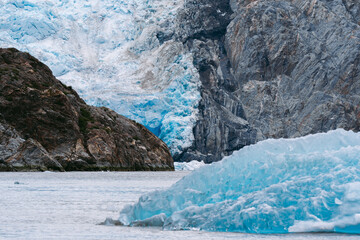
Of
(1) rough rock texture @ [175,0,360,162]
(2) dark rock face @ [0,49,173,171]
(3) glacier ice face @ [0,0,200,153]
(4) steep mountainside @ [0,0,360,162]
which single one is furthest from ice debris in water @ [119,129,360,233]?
(1) rough rock texture @ [175,0,360,162]

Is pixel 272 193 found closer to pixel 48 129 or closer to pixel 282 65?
pixel 48 129

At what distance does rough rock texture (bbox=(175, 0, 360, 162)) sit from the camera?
446 feet

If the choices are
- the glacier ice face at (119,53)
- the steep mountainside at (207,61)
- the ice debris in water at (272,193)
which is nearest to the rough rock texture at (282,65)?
the steep mountainside at (207,61)

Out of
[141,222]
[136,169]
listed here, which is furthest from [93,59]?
[141,222]

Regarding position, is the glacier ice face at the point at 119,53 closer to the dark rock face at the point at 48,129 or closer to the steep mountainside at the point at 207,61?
the steep mountainside at the point at 207,61

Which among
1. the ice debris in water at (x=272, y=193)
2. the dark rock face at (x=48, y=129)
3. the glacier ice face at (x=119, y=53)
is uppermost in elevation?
the glacier ice face at (x=119, y=53)

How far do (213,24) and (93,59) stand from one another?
37.3 meters

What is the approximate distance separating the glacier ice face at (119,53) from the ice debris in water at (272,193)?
8851cm

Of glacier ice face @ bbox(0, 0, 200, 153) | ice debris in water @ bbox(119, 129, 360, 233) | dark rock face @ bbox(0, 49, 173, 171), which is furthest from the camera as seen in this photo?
glacier ice face @ bbox(0, 0, 200, 153)

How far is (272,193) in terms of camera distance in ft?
38.2

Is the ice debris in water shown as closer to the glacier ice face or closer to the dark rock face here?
the dark rock face

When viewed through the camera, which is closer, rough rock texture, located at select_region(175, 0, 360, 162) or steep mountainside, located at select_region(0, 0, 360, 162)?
steep mountainside, located at select_region(0, 0, 360, 162)

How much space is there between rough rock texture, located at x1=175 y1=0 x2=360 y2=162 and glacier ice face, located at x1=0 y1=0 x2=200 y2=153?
39.6 feet

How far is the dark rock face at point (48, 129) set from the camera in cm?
5972
